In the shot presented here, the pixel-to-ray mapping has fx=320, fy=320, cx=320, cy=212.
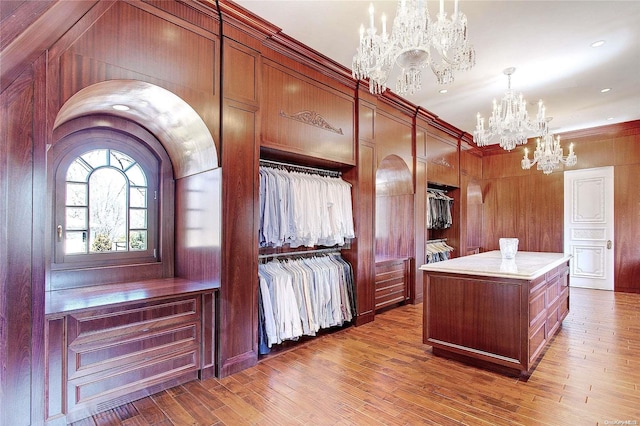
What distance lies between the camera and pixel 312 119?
12.2ft

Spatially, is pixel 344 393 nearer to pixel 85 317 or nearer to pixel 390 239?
pixel 85 317

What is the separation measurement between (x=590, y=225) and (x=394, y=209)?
458 cm

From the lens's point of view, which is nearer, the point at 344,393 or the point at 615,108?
the point at 344,393

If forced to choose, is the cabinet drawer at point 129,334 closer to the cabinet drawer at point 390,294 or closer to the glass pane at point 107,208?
the glass pane at point 107,208

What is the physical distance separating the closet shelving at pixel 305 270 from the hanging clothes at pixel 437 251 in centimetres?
248

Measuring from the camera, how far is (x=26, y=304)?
75.5 inches

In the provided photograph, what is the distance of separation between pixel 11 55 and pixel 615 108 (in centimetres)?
772

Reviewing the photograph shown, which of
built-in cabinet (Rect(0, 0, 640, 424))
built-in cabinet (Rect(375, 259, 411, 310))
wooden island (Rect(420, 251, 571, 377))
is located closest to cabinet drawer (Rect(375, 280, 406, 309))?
built-in cabinet (Rect(375, 259, 411, 310))

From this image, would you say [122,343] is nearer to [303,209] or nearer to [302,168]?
[303,209]

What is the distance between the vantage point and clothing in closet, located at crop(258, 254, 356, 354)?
328 centimetres

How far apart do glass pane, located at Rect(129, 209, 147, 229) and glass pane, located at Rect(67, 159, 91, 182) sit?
1.58 feet

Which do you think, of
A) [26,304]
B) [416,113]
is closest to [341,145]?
[416,113]

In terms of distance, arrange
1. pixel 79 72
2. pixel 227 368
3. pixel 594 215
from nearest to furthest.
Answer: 1. pixel 79 72
2. pixel 227 368
3. pixel 594 215

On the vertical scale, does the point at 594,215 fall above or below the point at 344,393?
above
